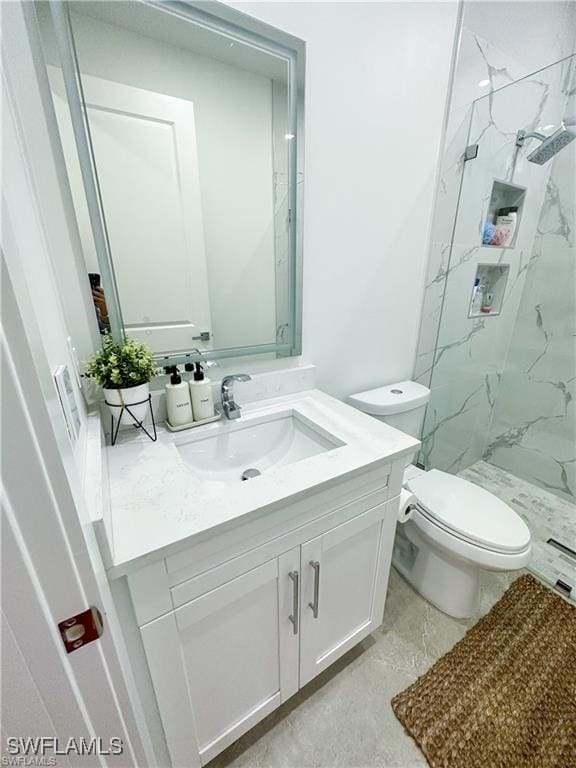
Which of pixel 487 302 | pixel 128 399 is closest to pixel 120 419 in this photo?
pixel 128 399

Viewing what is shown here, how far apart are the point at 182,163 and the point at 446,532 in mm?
1479

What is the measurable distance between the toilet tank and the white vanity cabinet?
0.46 metres

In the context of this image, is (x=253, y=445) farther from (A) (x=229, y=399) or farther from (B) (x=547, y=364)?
(B) (x=547, y=364)

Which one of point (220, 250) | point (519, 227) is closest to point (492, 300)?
point (519, 227)

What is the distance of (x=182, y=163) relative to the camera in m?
0.88

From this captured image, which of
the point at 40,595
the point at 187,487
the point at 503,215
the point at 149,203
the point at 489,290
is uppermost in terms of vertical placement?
the point at 503,215

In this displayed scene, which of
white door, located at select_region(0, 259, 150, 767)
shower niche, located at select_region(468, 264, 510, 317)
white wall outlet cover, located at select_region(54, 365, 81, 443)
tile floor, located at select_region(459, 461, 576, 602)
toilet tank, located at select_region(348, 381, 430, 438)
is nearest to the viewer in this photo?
white door, located at select_region(0, 259, 150, 767)

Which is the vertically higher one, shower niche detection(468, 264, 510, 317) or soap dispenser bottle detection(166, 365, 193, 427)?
shower niche detection(468, 264, 510, 317)

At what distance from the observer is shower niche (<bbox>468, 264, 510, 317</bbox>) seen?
1.71 m

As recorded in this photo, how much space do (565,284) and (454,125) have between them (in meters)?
1.13

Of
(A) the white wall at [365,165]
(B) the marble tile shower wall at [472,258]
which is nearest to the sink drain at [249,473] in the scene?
(A) the white wall at [365,165]

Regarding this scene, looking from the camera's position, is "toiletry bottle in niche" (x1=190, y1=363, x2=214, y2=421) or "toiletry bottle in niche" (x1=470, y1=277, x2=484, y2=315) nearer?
"toiletry bottle in niche" (x1=190, y1=363, x2=214, y2=421)

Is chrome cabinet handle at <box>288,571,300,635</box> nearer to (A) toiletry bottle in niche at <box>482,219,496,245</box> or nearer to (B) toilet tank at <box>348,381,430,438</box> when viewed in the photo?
(B) toilet tank at <box>348,381,430,438</box>

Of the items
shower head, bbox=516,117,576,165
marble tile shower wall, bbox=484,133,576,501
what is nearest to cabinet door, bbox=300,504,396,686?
marble tile shower wall, bbox=484,133,576,501
